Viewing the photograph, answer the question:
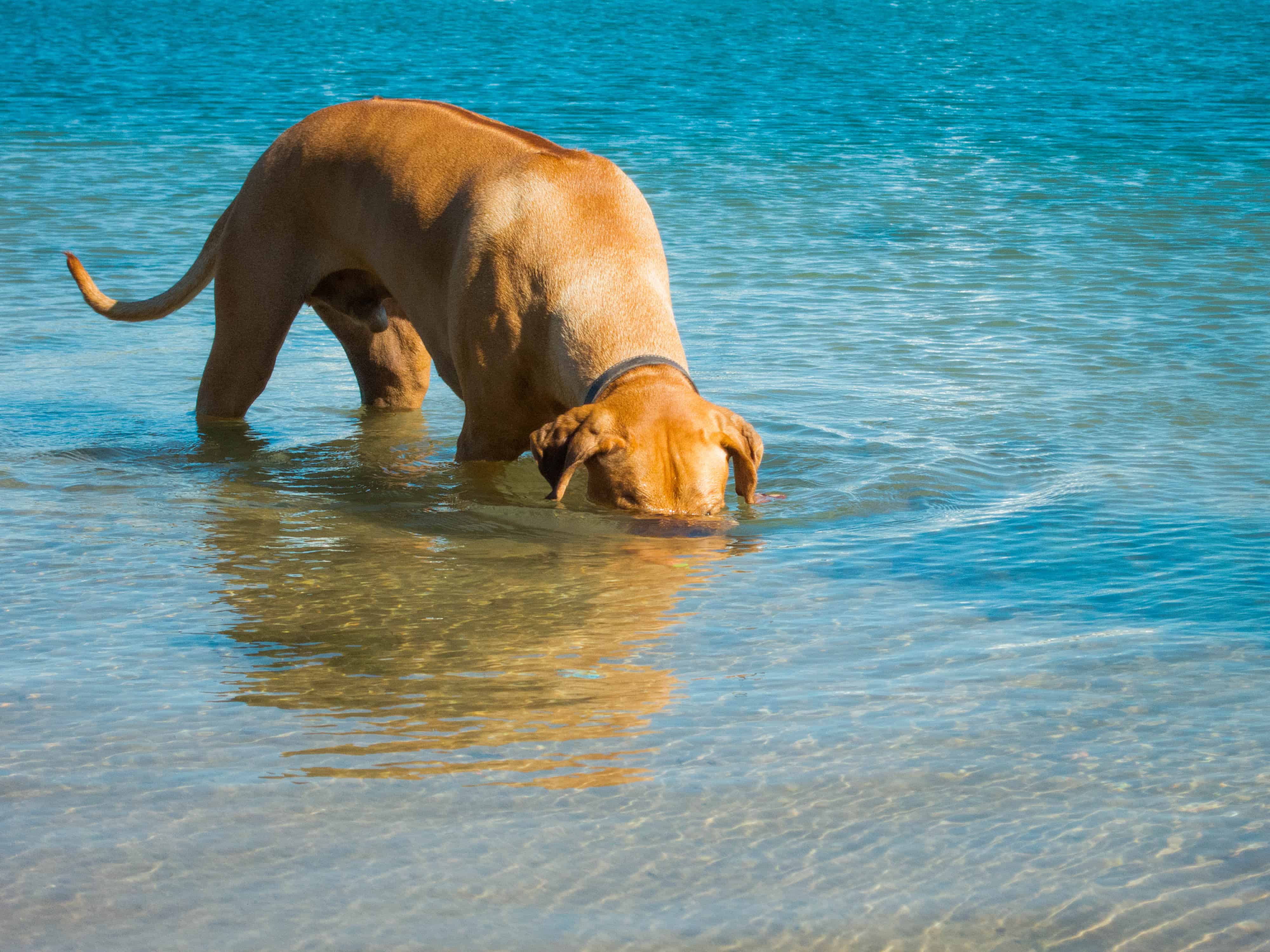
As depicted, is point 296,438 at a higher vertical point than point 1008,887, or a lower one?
lower

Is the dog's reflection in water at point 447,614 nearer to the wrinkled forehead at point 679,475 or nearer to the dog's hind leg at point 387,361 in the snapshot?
the wrinkled forehead at point 679,475

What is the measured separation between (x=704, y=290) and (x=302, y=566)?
239 inches

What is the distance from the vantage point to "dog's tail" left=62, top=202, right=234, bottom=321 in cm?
724

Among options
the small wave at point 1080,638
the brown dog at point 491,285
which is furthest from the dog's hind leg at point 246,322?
the small wave at point 1080,638

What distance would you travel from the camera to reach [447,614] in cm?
472

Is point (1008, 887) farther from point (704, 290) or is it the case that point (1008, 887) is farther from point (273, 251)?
point (704, 290)

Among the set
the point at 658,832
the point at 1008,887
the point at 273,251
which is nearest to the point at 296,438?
the point at 273,251

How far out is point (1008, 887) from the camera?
2986mm

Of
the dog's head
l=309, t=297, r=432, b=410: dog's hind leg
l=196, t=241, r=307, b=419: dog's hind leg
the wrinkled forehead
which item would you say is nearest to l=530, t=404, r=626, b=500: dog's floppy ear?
the dog's head

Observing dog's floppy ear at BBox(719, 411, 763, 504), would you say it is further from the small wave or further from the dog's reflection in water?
the small wave

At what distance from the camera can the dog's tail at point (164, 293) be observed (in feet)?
23.8

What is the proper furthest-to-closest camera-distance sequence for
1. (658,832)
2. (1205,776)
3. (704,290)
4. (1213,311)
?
(704,290)
(1213,311)
(1205,776)
(658,832)

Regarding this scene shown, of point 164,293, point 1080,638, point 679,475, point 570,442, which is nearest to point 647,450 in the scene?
point 679,475

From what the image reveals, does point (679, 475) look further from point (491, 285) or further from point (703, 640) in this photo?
point (491, 285)
